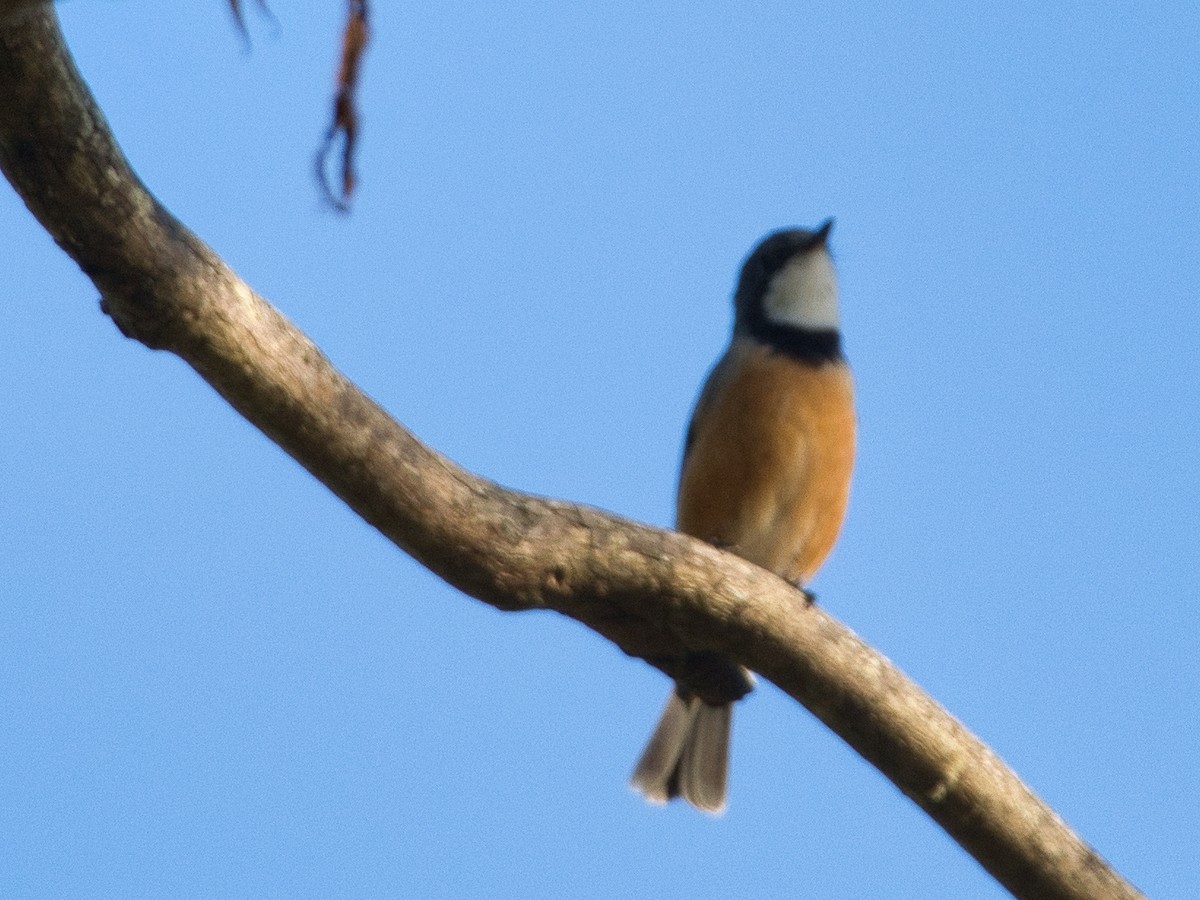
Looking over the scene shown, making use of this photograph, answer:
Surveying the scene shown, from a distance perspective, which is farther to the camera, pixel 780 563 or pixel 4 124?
pixel 780 563

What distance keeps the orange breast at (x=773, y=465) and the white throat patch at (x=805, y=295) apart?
0.53m

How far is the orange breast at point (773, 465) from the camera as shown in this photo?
7.07 metres

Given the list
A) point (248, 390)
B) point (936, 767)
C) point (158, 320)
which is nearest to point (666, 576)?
point (936, 767)

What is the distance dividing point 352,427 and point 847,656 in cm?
181

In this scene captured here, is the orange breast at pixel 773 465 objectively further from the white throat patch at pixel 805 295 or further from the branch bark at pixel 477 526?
the branch bark at pixel 477 526

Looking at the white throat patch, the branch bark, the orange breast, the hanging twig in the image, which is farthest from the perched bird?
the hanging twig

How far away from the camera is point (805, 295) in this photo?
8039mm

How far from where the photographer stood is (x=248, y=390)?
13.4 ft

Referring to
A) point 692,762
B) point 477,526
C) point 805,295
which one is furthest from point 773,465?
point 477,526

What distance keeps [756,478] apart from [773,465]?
0.32 feet

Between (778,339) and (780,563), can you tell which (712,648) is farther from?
(778,339)

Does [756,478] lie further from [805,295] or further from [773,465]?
[805,295]

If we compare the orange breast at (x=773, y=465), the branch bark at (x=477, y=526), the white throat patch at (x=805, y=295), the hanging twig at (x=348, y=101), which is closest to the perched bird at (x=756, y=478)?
the orange breast at (x=773, y=465)

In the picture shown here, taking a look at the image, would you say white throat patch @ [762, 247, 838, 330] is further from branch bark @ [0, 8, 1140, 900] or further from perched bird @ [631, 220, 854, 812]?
branch bark @ [0, 8, 1140, 900]
